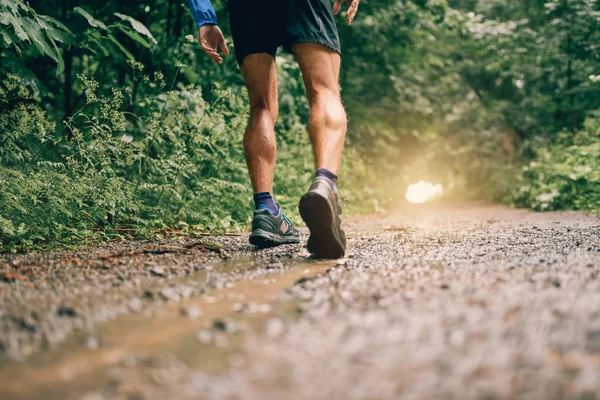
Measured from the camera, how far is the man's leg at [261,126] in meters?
2.98

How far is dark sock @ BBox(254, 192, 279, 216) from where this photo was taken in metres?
2.95

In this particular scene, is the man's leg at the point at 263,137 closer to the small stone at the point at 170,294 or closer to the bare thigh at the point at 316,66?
the bare thigh at the point at 316,66

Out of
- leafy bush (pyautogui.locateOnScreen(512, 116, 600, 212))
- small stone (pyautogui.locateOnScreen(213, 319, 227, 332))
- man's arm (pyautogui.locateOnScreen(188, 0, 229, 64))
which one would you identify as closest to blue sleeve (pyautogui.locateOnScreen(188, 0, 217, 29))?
man's arm (pyautogui.locateOnScreen(188, 0, 229, 64))

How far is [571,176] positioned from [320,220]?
6933 millimetres

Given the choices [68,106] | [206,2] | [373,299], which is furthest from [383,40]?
[373,299]

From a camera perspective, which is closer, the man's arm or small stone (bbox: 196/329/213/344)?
small stone (bbox: 196/329/213/344)

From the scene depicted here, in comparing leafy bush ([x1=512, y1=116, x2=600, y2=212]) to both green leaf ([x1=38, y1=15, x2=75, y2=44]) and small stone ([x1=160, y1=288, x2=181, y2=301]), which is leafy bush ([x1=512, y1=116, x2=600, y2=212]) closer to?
green leaf ([x1=38, y1=15, x2=75, y2=44])

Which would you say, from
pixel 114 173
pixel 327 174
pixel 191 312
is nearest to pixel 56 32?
pixel 114 173

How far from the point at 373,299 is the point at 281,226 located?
155cm

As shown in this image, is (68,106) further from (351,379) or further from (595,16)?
(595,16)

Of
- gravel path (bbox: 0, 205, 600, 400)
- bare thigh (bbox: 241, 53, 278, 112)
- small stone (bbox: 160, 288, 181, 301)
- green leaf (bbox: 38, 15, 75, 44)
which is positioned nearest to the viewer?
gravel path (bbox: 0, 205, 600, 400)

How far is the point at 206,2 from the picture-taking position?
303cm

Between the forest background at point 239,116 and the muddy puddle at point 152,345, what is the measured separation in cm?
183

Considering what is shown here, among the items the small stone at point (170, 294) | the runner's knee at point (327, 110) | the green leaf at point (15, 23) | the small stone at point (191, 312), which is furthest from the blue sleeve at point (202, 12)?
the small stone at point (191, 312)
